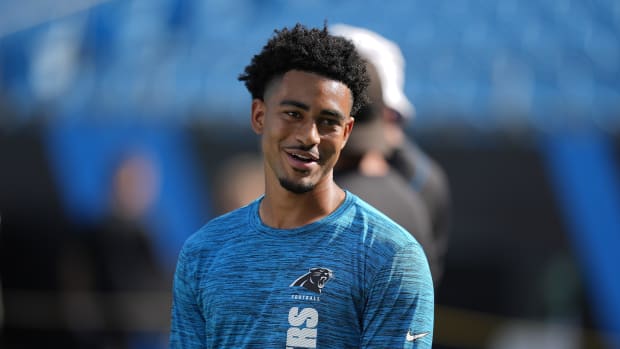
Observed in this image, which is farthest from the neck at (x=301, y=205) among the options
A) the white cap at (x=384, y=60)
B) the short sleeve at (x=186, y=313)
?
the white cap at (x=384, y=60)

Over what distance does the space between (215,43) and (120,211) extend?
2234 millimetres

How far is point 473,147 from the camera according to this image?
6.88 m

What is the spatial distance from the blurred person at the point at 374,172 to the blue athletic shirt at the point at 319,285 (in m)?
0.79

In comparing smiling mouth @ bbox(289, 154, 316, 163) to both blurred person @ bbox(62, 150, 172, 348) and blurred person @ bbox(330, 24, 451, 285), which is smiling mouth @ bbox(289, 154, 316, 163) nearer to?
blurred person @ bbox(330, 24, 451, 285)

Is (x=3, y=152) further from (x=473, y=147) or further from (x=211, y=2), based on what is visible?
(x=473, y=147)

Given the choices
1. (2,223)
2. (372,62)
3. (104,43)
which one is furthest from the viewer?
(104,43)

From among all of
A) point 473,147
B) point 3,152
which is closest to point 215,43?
point 3,152

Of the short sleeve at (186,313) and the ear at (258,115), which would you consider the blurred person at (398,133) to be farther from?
the short sleeve at (186,313)

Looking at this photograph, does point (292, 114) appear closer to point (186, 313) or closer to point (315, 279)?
point (315, 279)

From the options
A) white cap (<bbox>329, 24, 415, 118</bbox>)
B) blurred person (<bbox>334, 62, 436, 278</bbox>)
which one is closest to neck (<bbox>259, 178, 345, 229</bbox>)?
blurred person (<bbox>334, 62, 436, 278</bbox>)

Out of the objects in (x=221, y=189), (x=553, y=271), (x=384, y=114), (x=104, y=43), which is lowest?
(x=384, y=114)

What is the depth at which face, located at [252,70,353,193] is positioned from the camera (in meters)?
1.71

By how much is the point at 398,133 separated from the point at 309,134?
4.49 ft

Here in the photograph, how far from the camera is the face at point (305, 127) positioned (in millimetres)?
1707
